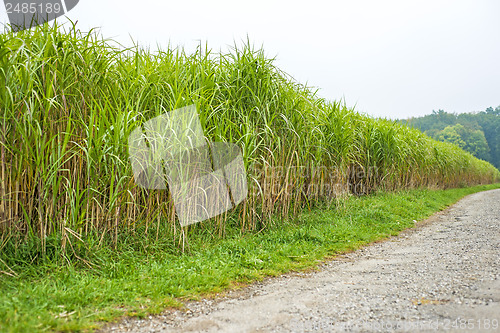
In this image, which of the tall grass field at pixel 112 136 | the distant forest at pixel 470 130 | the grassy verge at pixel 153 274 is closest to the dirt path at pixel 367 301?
the grassy verge at pixel 153 274

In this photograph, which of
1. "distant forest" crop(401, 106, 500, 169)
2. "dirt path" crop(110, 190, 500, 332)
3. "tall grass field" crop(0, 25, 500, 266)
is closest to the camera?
"dirt path" crop(110, 190, 500, 332)

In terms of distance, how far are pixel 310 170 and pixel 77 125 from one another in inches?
121

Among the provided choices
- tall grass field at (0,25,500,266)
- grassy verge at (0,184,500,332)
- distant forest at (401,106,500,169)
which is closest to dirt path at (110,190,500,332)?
grassy verge at (0,184,500,332)

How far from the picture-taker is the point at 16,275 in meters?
2.40

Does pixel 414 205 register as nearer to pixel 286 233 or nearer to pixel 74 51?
pixel 286 233

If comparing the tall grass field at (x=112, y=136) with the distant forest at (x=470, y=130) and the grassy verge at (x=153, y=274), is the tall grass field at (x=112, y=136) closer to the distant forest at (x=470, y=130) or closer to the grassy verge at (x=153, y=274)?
the grassy verge at (x=153, y=274)

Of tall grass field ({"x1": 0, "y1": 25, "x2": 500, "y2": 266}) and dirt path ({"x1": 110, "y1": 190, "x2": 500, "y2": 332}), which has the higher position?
tall grass field ({"x1": 0, "y1": 25, "x2": 500, "y2": 266})

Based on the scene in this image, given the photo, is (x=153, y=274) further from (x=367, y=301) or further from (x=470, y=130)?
(x=470, y=130)

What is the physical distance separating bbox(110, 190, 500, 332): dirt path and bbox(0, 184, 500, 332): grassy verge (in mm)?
172

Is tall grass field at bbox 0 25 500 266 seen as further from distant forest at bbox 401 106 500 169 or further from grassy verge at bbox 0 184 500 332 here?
distant forest at bbox 401 106 500 169

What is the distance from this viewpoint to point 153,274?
2.62m

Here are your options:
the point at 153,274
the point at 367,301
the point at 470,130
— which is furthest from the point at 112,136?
the point at 470,130

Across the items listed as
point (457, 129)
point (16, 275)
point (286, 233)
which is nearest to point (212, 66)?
point (286, 233)

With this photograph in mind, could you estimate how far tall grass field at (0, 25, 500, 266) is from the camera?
2621 millimetres
